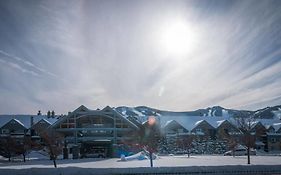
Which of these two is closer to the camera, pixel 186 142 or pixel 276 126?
pixel 186 142

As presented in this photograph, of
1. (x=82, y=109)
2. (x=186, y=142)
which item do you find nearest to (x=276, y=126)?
(x=186, y=142)

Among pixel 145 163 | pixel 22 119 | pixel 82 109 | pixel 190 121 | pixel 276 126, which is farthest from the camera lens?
pixel 276 126

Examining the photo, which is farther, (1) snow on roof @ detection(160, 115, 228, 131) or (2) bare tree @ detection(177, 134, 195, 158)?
(1) snow on roof @ detection(160, 115, 228, 131)

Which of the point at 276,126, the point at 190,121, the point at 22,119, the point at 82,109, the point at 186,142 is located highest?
the point at 82,109

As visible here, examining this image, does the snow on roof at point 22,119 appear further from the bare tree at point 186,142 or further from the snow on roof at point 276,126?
the snow on roof at point 276,126

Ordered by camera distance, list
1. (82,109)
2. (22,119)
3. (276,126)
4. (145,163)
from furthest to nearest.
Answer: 1. (276,126)
2. (22,119)
3. (82,109)
4. (145,163)

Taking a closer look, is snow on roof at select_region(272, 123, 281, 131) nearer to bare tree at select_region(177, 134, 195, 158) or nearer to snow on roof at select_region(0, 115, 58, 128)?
bare tree at select_region(177, 134, 195, 158)

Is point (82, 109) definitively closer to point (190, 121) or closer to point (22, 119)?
point (22, 119)

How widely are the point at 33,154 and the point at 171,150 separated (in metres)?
24.7

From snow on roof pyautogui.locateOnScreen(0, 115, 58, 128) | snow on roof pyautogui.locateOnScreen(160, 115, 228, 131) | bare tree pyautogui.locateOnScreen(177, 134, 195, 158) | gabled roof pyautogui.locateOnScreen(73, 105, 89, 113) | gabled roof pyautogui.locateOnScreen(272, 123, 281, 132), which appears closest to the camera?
bare tree pyautogui.locateOnScreen(177, 134, 195, 158)

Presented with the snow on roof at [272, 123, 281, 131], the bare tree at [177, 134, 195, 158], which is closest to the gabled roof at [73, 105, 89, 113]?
the bare tree at [177, 134, 195, 158]

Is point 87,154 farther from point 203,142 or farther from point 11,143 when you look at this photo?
point 203,142

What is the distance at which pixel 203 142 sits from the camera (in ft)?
211

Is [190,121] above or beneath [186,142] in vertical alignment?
above
